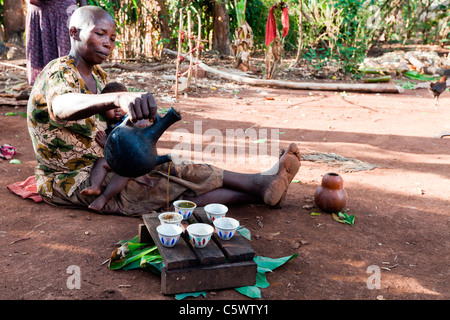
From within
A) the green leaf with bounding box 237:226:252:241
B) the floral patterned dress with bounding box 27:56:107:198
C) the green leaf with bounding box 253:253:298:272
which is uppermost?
the floral patterned dress with bounding box 27:56:107:198

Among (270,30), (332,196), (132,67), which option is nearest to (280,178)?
(332,196)

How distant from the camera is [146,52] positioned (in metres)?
10.0

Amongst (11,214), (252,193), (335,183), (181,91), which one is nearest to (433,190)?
(335,183)

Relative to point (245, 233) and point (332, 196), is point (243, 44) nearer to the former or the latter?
point (332, 196)

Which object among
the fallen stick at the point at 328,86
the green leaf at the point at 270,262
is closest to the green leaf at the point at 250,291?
the green leaf at the point at 270,262

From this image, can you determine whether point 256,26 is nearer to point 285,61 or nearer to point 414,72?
point 285,61

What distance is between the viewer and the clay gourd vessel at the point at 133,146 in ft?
6.31

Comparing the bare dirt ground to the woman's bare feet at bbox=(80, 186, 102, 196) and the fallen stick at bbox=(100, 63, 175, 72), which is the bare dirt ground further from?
the fallen stick at bbox=(100, 63, 175, 72)

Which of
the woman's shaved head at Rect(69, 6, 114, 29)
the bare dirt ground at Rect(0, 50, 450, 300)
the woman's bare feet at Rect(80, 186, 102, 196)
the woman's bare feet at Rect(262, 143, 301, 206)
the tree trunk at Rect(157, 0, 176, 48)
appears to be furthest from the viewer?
the tree trunk at Rect(157, 0, 176, 48)

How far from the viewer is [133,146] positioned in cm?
192

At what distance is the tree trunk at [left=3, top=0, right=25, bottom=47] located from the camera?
9820 mm

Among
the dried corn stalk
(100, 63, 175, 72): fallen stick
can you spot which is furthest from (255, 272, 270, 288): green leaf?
the dried corn stalk

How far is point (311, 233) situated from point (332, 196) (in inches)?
15.7

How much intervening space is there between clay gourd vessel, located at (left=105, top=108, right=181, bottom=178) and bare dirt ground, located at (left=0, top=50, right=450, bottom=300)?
2.04ft
